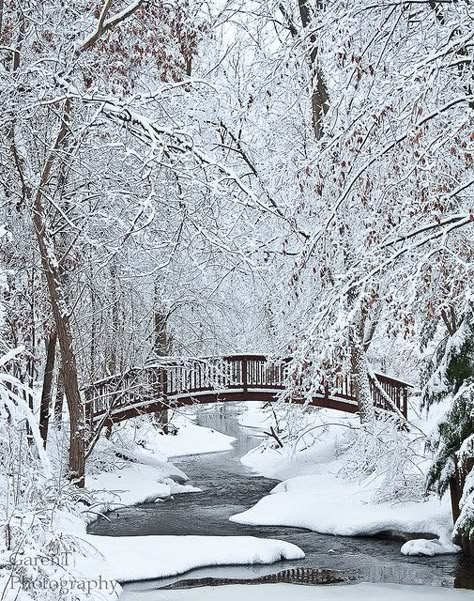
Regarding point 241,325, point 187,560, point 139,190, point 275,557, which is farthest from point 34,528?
point 241,325

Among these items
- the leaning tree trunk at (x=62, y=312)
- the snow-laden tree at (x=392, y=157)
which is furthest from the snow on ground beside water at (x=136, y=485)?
the snow-laden tree at (x=392, y=157)

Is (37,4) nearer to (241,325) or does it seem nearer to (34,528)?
(34,528)

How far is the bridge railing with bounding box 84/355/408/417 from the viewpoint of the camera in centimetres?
1636

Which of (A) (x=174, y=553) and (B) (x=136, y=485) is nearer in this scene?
(A) (x=174, y=553)

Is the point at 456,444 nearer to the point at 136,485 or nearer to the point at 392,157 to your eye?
the point at 392,157

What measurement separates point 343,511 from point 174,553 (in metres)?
4.12

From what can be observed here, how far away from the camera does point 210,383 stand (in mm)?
18125

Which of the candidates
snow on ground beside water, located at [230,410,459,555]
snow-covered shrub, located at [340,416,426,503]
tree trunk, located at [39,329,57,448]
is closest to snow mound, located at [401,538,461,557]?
snow on ground beside water, located at [230,410,459,555]

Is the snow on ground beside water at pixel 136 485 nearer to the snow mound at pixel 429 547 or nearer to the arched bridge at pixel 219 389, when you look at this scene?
the arched bridge at pixel 219 389

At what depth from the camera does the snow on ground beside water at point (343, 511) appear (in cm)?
1247

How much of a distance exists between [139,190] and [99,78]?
12.0ft

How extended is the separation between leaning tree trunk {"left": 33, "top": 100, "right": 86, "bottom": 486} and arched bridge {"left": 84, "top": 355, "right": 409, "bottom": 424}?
2.24 meters

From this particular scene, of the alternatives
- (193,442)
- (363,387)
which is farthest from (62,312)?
(193,442)

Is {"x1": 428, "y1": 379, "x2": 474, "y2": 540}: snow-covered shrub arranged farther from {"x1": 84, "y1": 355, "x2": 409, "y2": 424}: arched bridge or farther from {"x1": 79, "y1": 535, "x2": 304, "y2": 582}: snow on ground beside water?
{"x1": 84, "y1": 355, "x2": 409, "y2": 424}: arched bridge
